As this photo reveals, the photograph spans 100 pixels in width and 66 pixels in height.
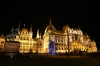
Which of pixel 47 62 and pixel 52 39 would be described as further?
pixel 52 39

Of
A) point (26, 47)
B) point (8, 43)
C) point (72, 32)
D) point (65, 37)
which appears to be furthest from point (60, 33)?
point (8, 43)

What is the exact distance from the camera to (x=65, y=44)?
2980 inches

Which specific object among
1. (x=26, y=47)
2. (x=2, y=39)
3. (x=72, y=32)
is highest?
(x=72, y=32)

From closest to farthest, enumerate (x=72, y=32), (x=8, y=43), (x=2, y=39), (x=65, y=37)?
1. (x=8, y=43)
2. (x=2, y=39)
3. (x=65, y=37)
4. (x=72, y=32)

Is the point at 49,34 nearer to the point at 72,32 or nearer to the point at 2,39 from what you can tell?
the point at 72,32

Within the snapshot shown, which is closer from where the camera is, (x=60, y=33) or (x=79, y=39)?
(x=60, y=33)

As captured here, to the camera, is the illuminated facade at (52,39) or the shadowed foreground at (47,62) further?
the illuminated facade at (52,39)

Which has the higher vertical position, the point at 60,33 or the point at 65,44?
the point at 60,33

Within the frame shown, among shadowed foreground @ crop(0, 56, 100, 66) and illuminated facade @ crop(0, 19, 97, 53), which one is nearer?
shadowed foreground @ crop(0, 56, 100, 66)

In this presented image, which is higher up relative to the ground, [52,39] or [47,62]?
[52,39]

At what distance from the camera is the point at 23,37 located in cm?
7931

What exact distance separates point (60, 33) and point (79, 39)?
1569 cm

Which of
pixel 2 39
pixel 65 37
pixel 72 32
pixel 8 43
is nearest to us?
pixel 8 43

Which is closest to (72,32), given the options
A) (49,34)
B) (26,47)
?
(49,34)
